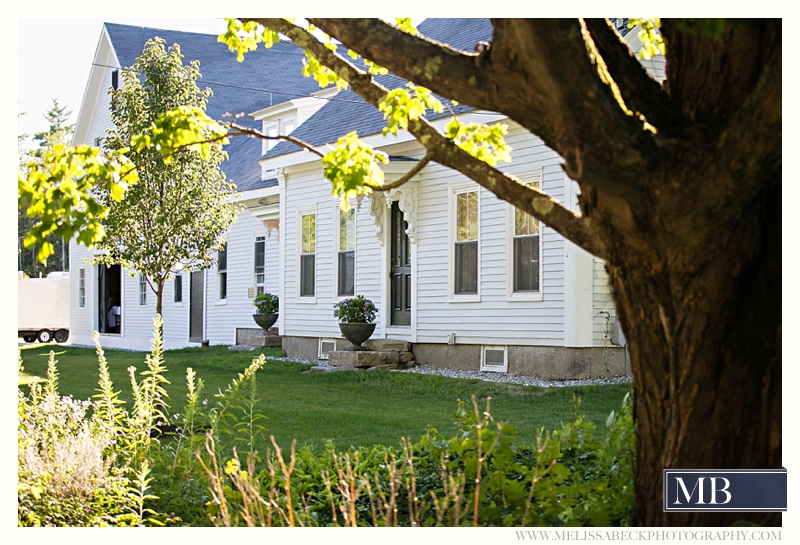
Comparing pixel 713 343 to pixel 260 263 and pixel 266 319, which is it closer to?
pixel 266 319

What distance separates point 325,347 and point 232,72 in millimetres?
11131

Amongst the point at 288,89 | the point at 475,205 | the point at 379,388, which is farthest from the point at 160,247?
the point at 288,89

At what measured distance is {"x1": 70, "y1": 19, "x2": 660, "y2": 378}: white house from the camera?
Answer: 1154 cm

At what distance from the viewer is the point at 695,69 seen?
3.36 meters

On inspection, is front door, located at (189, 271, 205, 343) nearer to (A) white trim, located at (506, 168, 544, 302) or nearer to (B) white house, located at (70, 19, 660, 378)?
(B) white house, located at (70, 19, 660, 378)

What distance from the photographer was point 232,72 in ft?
79.4

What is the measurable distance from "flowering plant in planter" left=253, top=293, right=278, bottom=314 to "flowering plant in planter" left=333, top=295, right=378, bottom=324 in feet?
16.9

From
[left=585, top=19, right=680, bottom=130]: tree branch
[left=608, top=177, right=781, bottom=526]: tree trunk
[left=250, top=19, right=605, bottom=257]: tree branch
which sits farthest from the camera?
[left=250, top=19, right=605, bottom=257]: tree branch

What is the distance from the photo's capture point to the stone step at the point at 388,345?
45.4 ft

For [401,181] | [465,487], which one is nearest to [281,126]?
[465,487]

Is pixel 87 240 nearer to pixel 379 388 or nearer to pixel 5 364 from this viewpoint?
pixel 5 364

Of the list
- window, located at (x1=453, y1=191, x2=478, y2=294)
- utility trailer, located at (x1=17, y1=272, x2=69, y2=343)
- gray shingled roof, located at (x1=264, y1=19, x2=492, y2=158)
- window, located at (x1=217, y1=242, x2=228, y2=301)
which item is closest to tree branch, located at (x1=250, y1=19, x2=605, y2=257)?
gray shingled roof, located at (x1=264, y1=19, x2=492, y2=158)

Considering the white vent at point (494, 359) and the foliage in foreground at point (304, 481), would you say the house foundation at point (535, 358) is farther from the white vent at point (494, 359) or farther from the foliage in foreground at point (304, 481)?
the foliage in foreground at point (304, 481)
